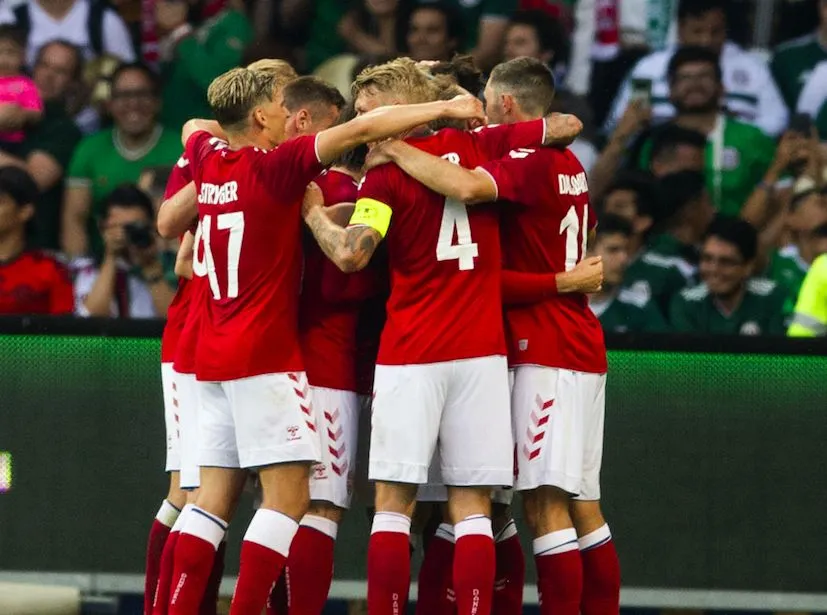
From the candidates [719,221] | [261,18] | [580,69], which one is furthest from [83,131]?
[719,221]

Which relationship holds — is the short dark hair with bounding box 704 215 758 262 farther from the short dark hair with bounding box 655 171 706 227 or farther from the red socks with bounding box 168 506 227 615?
the red socks with bounding box 168 506 227 615

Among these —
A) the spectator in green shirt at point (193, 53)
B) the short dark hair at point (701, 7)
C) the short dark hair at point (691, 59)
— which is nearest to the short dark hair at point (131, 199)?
the spectator in green shirt at point (193, 53)

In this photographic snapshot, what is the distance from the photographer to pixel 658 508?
8.12 meters

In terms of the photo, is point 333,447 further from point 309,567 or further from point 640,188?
point 640,188

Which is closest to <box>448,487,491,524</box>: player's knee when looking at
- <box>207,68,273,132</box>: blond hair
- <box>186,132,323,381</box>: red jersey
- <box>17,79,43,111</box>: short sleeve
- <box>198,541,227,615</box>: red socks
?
<box>186,132,323,381</box>: red jersey

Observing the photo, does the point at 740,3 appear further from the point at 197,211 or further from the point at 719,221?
the point at 197,211

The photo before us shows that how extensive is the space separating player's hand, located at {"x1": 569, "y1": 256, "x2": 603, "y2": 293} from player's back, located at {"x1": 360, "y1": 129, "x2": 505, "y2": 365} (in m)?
0.37

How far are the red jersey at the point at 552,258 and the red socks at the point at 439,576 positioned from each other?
30.4 inches

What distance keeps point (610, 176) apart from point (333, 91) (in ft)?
9.15

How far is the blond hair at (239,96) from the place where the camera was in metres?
6.54

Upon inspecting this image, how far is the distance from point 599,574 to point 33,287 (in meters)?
3.42

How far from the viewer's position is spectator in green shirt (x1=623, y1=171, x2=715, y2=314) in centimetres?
868

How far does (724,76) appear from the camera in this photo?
381 inches

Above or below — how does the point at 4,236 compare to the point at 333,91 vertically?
below
